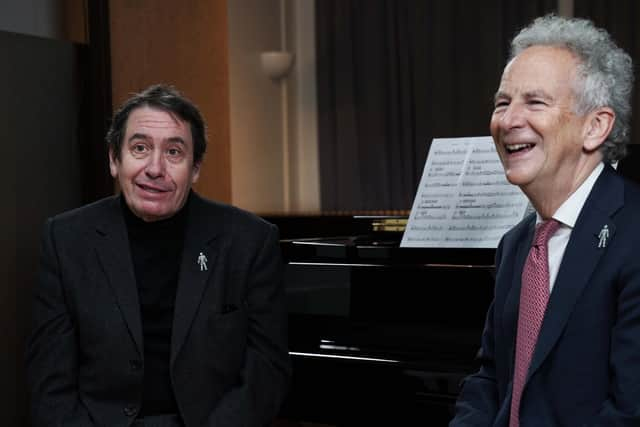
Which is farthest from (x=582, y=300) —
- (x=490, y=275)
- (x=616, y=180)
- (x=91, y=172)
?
(x=91, y=172)

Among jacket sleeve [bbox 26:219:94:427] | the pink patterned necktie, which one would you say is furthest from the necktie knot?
jacket sleeve [bbox 26:219:94:427]

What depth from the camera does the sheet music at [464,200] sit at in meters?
2.49

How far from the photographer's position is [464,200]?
2547 mm

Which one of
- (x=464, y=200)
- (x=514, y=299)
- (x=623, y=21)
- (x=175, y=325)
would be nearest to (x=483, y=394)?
(x=514, y=299)

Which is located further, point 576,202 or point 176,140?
point 176,140

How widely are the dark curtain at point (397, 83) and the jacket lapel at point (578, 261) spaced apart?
4894 millimetres

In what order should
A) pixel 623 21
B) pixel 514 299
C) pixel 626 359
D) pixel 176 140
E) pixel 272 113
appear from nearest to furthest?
pixel 626 359
pixel 514 299
pixel 176 140
pixel 623 21
pixel 272 113

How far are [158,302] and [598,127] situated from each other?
3.49ft

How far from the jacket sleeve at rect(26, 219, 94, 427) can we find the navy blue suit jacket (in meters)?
1.04

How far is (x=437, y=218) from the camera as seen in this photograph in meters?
2.59

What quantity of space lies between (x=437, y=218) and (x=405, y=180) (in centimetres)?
431

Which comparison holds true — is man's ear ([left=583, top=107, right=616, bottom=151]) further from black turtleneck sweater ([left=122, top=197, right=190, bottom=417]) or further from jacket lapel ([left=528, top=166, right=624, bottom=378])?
black turtleneck sweater ([left=122, top=197, right=190, bottom=417])

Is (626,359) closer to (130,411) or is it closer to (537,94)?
(537,94)

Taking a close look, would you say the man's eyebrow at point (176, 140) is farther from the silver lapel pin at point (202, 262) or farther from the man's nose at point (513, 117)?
the man's nose at point (513, 117)
